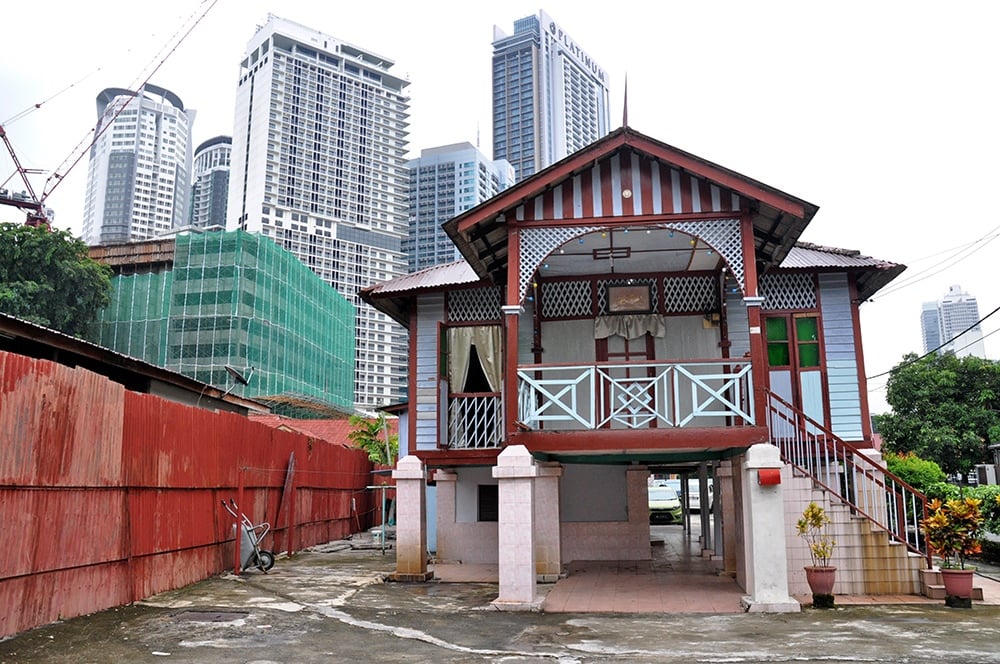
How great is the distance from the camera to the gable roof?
34.4 ft

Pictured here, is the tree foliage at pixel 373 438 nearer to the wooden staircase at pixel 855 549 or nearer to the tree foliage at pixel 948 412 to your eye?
the wooden staircase at pixel 855 549

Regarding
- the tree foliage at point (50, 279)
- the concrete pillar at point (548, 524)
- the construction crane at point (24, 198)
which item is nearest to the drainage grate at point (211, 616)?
the concrete pillar at point (548, 524)

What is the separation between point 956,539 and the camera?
9711 mm

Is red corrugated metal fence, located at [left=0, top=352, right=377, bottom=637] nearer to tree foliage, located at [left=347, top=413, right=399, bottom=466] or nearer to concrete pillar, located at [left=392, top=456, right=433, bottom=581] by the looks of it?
concrete pillar, located at [left=392, top=456, right=433, bottom=581]

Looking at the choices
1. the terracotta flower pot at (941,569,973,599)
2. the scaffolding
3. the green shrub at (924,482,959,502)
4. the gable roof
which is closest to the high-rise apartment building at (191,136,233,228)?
the scaffolding

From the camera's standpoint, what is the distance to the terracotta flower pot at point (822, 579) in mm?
9648

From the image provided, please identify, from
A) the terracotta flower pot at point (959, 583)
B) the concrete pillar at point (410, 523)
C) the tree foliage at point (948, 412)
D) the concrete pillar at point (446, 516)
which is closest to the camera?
the terracotta flower pot at point (959, 583)

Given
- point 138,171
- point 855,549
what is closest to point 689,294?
point 855,549

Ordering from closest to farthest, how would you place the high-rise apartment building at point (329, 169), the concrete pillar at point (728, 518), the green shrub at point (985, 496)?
1. the concrete pillar at point (728, 518)
2. the green shrub at point (985, 496)
3. the high-rise apartment building at point (329, 169)

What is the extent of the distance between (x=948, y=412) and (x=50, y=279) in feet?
143

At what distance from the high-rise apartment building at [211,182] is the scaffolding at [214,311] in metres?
95.6

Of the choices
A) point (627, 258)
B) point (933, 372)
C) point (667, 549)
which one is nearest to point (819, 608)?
point (627, 258)

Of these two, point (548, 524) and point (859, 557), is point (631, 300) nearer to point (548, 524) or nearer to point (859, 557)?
point (548, 524)

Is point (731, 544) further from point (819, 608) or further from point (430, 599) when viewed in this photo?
point (430, 599)
